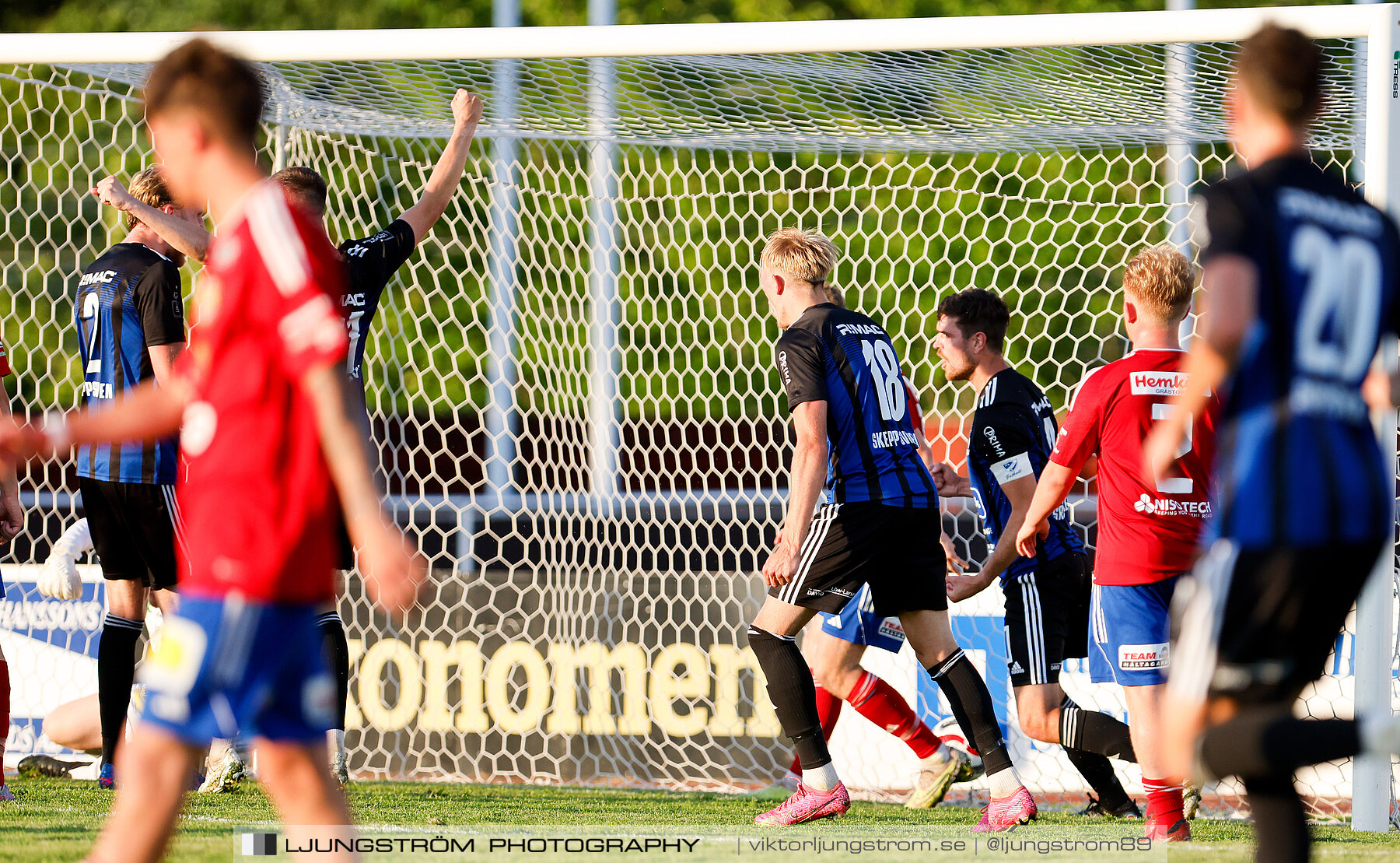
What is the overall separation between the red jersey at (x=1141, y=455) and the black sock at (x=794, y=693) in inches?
41.7

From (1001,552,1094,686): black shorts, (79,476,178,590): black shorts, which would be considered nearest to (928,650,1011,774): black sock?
(1001,552,1094,686): black shorts

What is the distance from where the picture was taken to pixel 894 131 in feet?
18.3

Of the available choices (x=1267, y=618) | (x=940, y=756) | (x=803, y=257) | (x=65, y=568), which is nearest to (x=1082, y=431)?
(x=803, y=257)

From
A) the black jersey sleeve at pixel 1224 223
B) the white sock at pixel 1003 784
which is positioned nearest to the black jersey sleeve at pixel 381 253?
the white sock at pixel 1003 784

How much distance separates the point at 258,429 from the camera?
6.91 ft

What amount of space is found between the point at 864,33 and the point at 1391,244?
256 cm

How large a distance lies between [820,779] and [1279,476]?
2466 mm

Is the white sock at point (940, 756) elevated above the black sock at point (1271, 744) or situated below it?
below

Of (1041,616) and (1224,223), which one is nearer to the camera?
(1224,223)

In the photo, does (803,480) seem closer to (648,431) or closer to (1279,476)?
(1279,476)

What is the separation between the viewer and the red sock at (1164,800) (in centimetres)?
→ 389

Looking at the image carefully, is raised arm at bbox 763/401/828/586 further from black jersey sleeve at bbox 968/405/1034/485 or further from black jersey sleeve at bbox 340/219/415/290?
black jersey sleeve at bbox 340/219/415/290

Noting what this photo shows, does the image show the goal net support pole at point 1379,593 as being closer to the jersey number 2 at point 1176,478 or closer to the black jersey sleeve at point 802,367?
the jersey number 2 at point 1176,478

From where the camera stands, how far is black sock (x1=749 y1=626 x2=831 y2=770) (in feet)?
14.1
